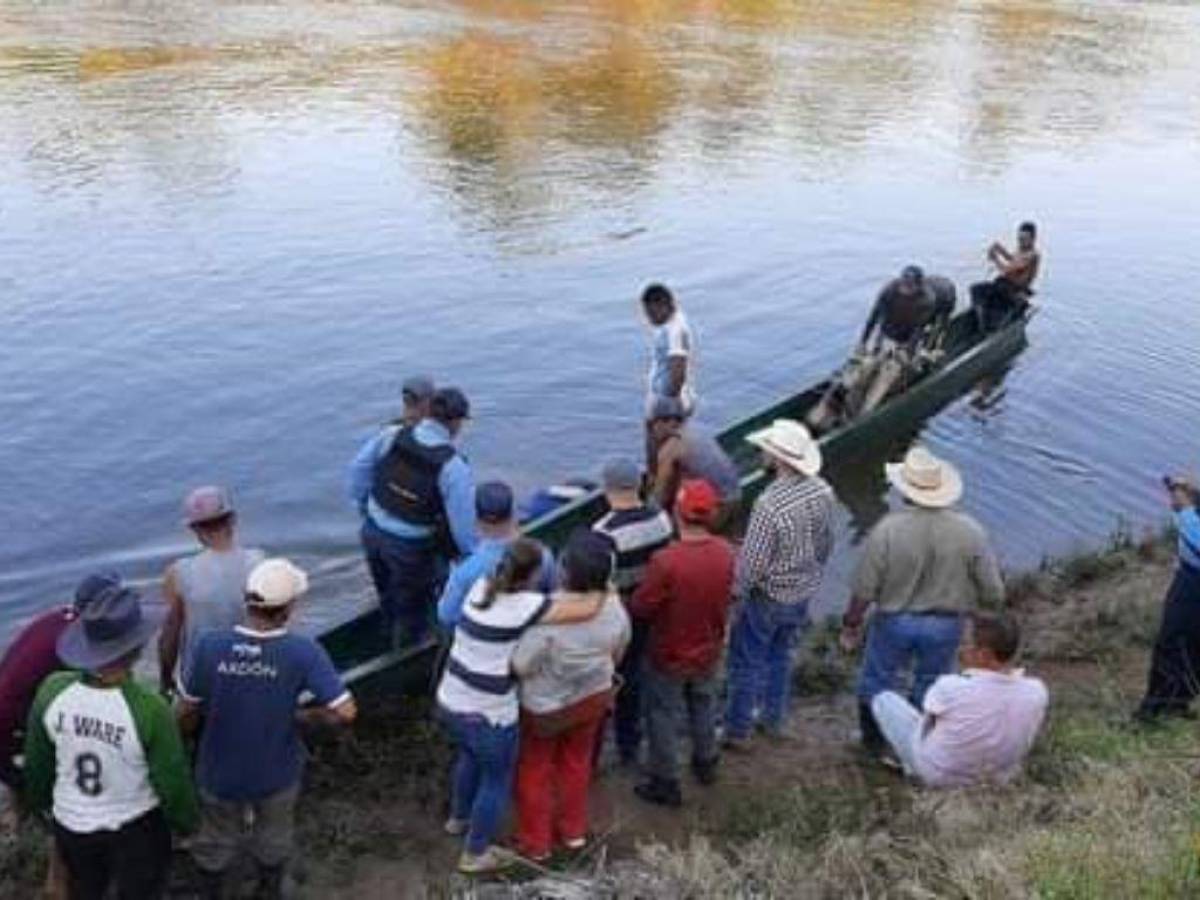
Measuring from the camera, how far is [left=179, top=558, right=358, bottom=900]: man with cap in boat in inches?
228

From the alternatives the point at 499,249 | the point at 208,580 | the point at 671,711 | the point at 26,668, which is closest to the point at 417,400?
the point at 208,580

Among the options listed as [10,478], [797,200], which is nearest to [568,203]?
[797,200]

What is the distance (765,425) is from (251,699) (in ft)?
26.1

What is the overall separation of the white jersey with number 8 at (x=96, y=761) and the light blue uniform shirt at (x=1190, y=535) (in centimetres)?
548

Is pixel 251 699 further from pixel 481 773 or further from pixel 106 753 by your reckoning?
pixel 481 773

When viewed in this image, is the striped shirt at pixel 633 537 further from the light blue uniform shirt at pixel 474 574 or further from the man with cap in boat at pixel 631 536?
the light blue uniform shirt at pixel 474 574

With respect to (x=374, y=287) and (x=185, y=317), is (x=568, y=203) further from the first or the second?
(x=185, y=317)

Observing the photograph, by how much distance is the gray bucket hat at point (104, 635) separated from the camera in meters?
5.30

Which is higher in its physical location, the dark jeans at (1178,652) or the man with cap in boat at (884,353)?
the dark jeans at (1178,652)

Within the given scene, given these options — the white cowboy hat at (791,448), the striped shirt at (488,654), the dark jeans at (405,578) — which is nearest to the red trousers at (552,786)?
the striped shirt at (488,654)

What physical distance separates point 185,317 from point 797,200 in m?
11.9

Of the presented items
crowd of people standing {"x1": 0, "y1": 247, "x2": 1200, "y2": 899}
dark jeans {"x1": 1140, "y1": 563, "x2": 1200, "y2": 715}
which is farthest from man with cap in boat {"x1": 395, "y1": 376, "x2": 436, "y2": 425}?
dark jeans {"x1": 1140, "y1": 563, "x2": 1200, "y2": 715}

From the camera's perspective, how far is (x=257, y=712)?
5906 mm

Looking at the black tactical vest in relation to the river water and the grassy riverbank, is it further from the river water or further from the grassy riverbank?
the river water
